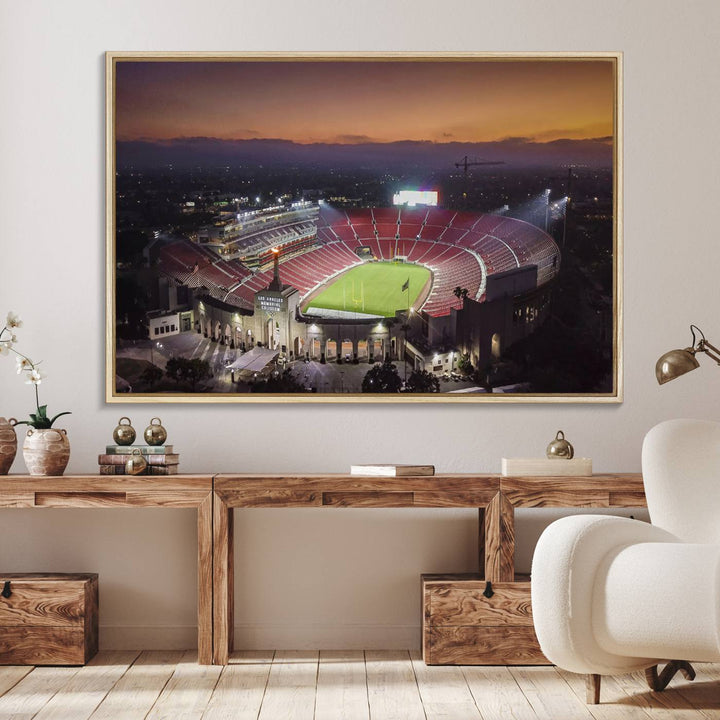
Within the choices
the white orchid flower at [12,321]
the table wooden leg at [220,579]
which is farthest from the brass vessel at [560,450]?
the white orchid flower at [12,321]

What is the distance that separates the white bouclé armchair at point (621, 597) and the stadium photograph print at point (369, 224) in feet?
3.71

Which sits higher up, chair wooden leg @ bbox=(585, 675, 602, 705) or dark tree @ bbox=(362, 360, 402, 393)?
dark tree @ bbox=(362, 360, 402, 393)

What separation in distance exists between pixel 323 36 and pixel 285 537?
76.8 inches

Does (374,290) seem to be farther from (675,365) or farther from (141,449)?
(675,365)

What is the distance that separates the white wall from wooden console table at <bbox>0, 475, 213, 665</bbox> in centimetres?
39

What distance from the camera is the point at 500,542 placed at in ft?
11.0

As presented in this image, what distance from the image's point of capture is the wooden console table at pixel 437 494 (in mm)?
3373

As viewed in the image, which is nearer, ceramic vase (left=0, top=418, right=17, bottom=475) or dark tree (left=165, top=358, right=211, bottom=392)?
ceramic vase (left=0, top=418, right=17, bottom=475)

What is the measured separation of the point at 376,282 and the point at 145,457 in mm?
1103

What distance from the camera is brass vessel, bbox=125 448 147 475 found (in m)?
3.43

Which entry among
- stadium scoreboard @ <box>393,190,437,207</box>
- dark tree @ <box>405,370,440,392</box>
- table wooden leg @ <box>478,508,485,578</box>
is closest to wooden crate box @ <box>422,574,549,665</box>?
table wooden leg @ <box>478,508,485,578</box>

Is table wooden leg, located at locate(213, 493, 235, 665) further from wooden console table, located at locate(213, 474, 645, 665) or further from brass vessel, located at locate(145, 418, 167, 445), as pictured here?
brass vessel, located at locate(145, 418, 167, 445)

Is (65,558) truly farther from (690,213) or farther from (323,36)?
(690,213)

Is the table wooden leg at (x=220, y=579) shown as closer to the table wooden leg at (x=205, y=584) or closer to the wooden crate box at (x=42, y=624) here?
the table wooden leg at (x=205, y=584)
